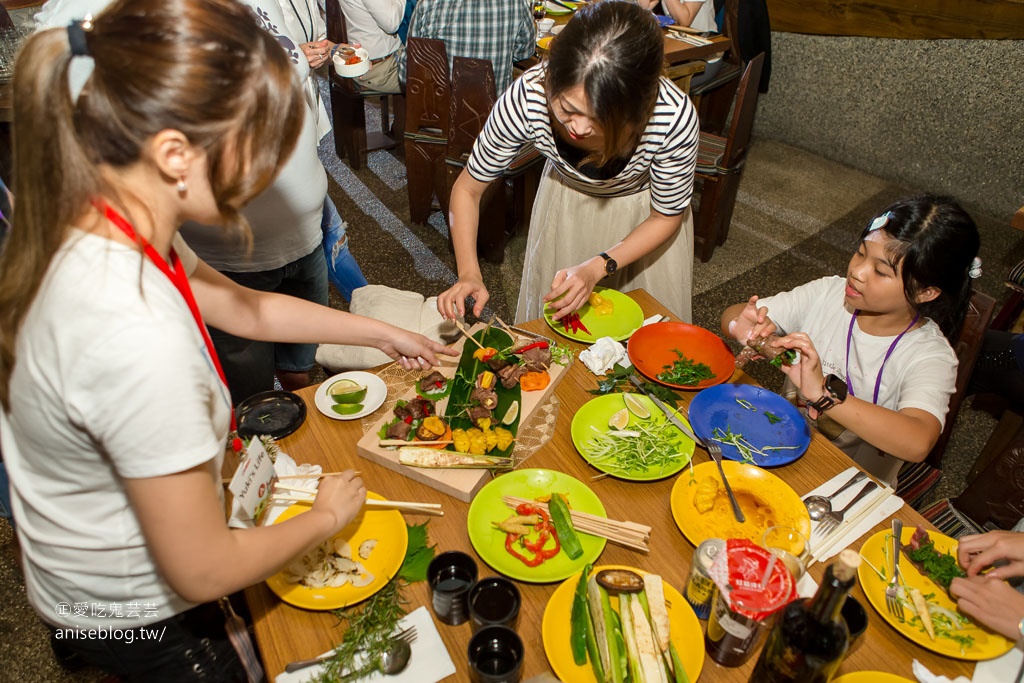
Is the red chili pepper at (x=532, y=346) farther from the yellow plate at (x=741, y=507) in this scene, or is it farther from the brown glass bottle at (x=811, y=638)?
the brown glass bottle at (x=811, y=638)

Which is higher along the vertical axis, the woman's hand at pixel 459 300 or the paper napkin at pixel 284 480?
the woman's hand at pixel 459 300

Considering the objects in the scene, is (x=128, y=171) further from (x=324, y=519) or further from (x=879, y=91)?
(x=879, y=91)

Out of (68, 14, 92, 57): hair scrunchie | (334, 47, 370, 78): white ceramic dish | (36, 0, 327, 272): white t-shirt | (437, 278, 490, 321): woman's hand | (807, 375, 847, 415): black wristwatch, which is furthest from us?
(334, 47, 370, 78): white ceramic dish

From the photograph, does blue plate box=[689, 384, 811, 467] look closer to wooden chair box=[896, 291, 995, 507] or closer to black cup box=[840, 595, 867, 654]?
black cup box=[840, 595, 867, 654]

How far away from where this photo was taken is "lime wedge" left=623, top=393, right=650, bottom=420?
183 cm

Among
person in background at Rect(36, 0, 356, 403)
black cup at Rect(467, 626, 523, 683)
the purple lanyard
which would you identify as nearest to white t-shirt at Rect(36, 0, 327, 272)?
person in background at Rect(36, 0, 356, 403)

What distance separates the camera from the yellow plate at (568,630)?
4.10 ft

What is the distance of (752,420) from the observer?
1.85 metres

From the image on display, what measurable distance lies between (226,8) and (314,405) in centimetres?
110

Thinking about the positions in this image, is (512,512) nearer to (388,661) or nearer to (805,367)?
(388,661)

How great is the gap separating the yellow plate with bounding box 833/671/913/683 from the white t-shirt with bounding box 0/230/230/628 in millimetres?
1209

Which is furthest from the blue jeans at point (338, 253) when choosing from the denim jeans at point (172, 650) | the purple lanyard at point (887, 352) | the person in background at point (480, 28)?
the purple lanyard at point (887, 352)

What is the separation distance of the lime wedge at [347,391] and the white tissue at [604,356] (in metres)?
0.68

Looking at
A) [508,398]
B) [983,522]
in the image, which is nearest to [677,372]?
[508,398]
